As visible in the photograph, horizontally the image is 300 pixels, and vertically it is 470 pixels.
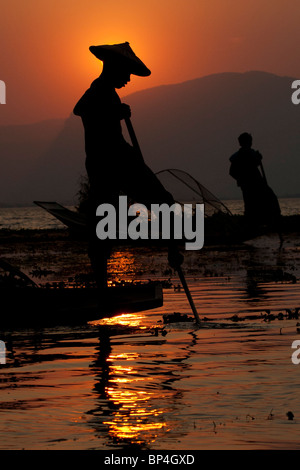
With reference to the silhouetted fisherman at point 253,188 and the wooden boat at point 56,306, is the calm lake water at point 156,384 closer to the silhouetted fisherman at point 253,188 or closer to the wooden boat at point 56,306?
the wooden boat at point 56,306

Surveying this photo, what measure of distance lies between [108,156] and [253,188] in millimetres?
14277

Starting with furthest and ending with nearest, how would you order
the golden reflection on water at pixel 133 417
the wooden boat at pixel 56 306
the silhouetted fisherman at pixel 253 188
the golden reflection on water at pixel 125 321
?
the silhouetted fisherman at pixel 253 188 → the golden reflection on water at pixel 125 321 → the wooden boat at pixel 56 306 → the golden reflection on water at pixel 133 417

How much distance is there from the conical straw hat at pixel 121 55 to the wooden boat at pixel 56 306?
2.51 metres

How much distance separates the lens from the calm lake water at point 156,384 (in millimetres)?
5492

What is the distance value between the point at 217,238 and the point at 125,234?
1732 centimetres

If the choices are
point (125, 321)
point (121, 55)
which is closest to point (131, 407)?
point (125, 321)

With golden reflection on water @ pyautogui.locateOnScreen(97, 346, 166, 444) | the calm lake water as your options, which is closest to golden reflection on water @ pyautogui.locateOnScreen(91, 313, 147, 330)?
the calm lake water

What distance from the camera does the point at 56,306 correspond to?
10594 mm

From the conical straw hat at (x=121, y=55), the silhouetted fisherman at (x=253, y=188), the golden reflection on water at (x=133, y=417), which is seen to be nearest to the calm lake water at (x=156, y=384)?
the golden reflection on water at (x=133, y=417)

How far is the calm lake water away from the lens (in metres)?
5.49

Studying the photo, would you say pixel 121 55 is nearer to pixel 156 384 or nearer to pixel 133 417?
pixel 156 384

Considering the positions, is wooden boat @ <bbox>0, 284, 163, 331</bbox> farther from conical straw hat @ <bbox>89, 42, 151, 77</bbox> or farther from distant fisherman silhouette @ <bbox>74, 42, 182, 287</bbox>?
conical straw hat @ <bbox>89, 42, 151, 77</bbox>

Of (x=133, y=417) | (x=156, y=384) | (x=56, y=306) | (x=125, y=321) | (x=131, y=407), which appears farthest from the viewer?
(x=125, y=321)

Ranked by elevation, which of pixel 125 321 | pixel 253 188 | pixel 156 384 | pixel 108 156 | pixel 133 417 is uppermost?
pixel 253 188
